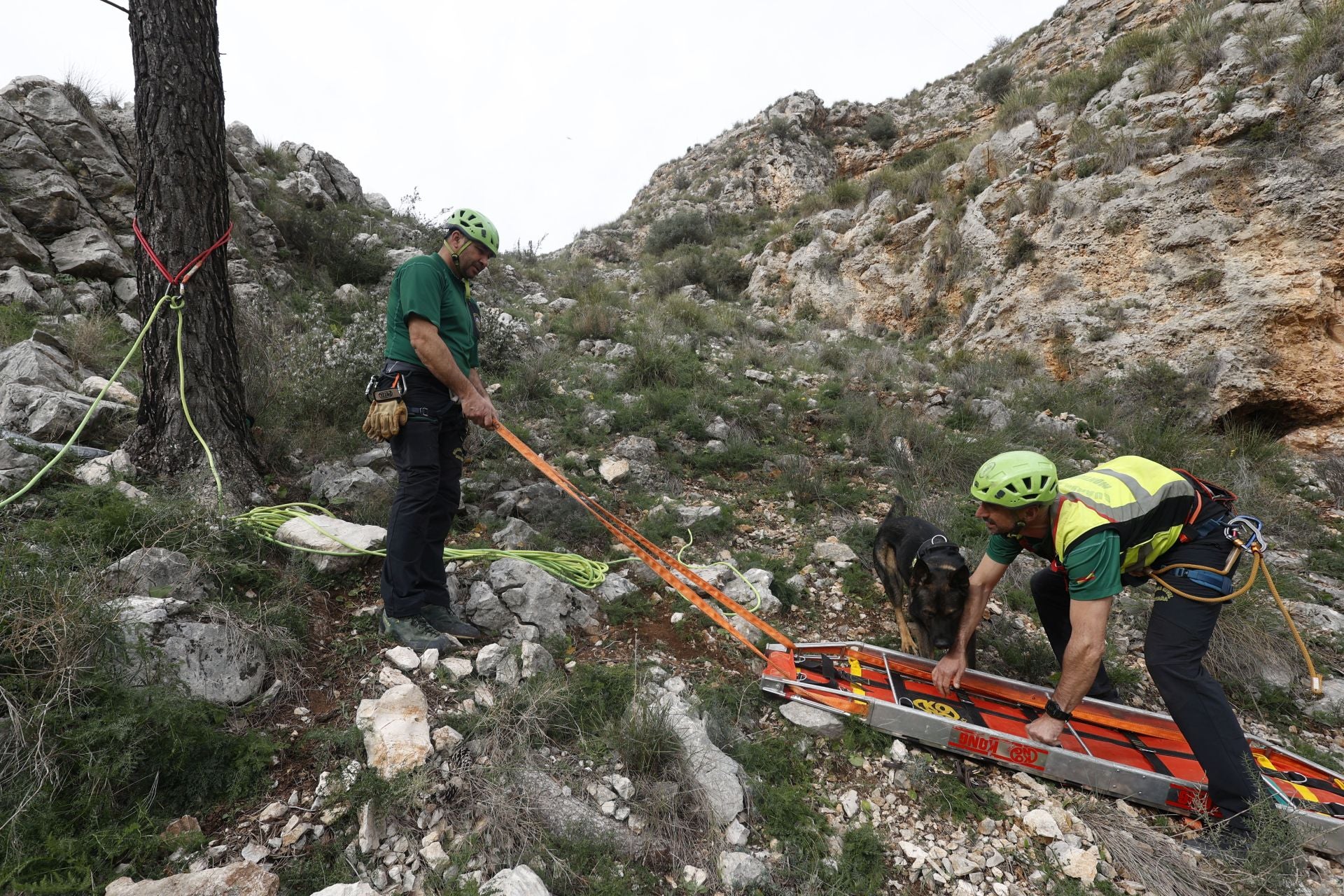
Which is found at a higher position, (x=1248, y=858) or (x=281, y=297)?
(x=281, y=297)

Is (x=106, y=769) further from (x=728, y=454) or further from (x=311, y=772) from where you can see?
(x=728, y=454)

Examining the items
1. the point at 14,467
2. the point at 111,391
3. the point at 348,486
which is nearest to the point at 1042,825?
the point at 348,486

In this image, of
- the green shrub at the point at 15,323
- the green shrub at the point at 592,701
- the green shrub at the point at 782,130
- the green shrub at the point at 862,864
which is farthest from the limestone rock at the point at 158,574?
the green shrub at the point at 782,130

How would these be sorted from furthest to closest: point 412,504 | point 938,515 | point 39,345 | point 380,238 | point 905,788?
1. point 380,238
2. point 938,515
3. point 39,345
4. point 412,504
5. point 905,788

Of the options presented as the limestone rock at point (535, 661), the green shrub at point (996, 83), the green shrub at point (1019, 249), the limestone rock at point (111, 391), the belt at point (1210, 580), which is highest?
the green shrub at point (996, 83)

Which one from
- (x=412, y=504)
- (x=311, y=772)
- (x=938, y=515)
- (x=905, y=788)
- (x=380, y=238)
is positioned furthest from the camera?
(x=380, y=238)

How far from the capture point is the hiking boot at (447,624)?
2.62 m

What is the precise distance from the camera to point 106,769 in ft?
5.23

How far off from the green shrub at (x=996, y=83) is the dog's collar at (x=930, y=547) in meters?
18.2

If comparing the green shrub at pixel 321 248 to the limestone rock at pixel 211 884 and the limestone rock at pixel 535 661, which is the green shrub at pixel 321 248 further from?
the limestone rock at pixel 211 884

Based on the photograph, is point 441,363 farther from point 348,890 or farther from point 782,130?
point 782,130

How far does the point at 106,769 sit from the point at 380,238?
897 centimetres

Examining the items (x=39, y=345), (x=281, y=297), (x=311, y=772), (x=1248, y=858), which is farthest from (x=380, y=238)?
(x=1248, y=858)

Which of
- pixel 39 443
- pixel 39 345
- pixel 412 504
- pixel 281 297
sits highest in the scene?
pixel 281 297
